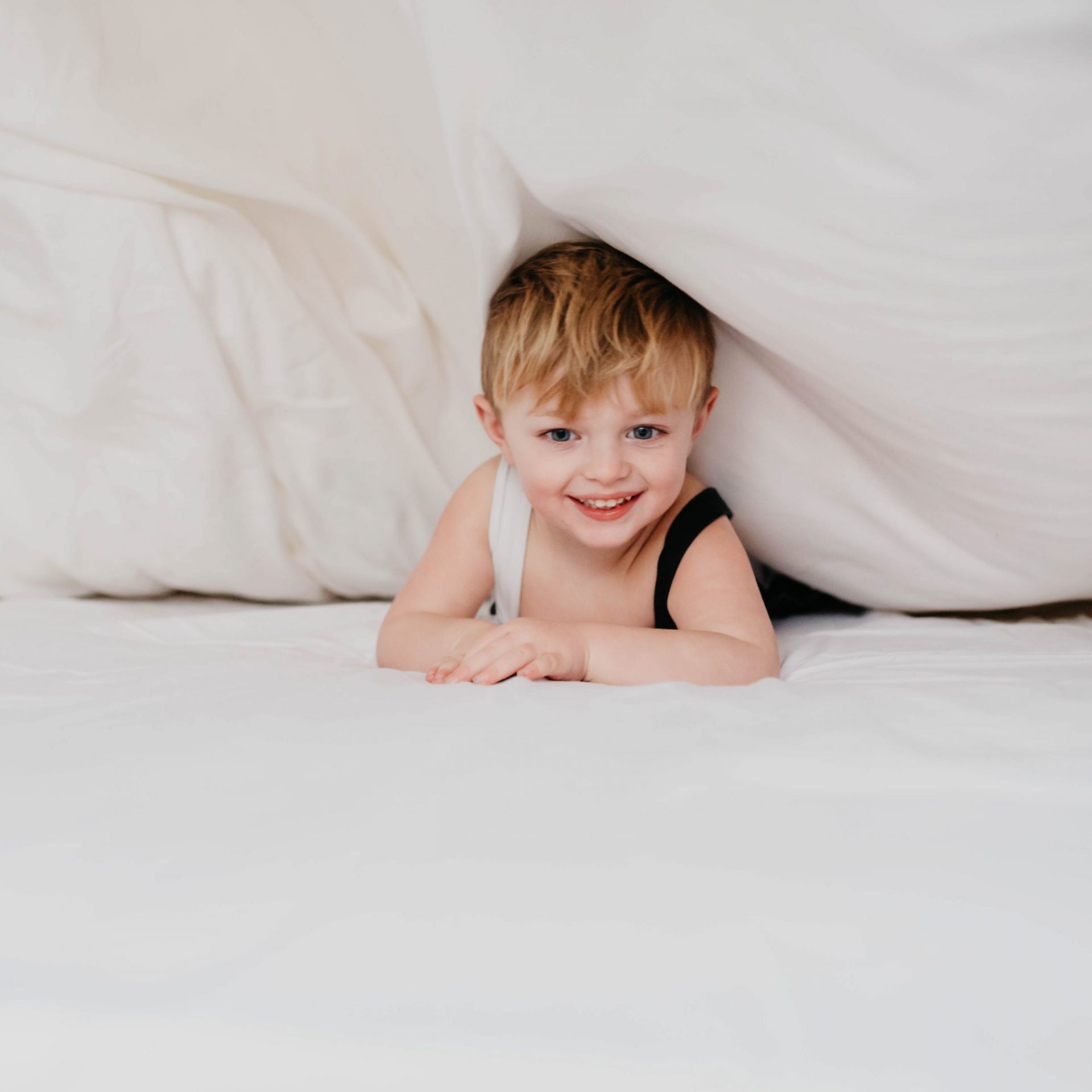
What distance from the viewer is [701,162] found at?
0.77 metres

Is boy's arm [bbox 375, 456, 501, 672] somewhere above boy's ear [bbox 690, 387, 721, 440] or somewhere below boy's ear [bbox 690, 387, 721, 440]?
below

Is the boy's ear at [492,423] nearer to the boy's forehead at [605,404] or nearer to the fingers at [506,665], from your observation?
the boy's forehead at [605,404]

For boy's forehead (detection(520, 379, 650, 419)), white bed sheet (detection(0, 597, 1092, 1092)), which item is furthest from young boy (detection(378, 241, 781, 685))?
white bed sheet (detection(0, 597, 1092, 1092))

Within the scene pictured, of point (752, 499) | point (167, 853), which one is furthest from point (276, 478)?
point (167, 853)

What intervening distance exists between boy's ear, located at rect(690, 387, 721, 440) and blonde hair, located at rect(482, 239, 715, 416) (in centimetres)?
2

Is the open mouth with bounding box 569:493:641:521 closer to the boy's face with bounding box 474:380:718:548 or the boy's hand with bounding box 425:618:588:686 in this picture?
the boy's face with bounding box 474:380:718:548

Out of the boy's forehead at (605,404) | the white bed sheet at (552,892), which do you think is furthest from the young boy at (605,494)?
the white bed sheet at (552,892)

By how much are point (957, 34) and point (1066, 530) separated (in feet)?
1.36

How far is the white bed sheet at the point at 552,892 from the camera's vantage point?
15.5 inches

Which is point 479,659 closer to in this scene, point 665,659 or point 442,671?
point 442,671

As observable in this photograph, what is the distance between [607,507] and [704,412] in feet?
0.41

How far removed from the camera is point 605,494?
0.91m

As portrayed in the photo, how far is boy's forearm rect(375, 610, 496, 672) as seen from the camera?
0.89 m

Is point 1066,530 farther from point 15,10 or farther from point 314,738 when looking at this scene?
point 15,10
